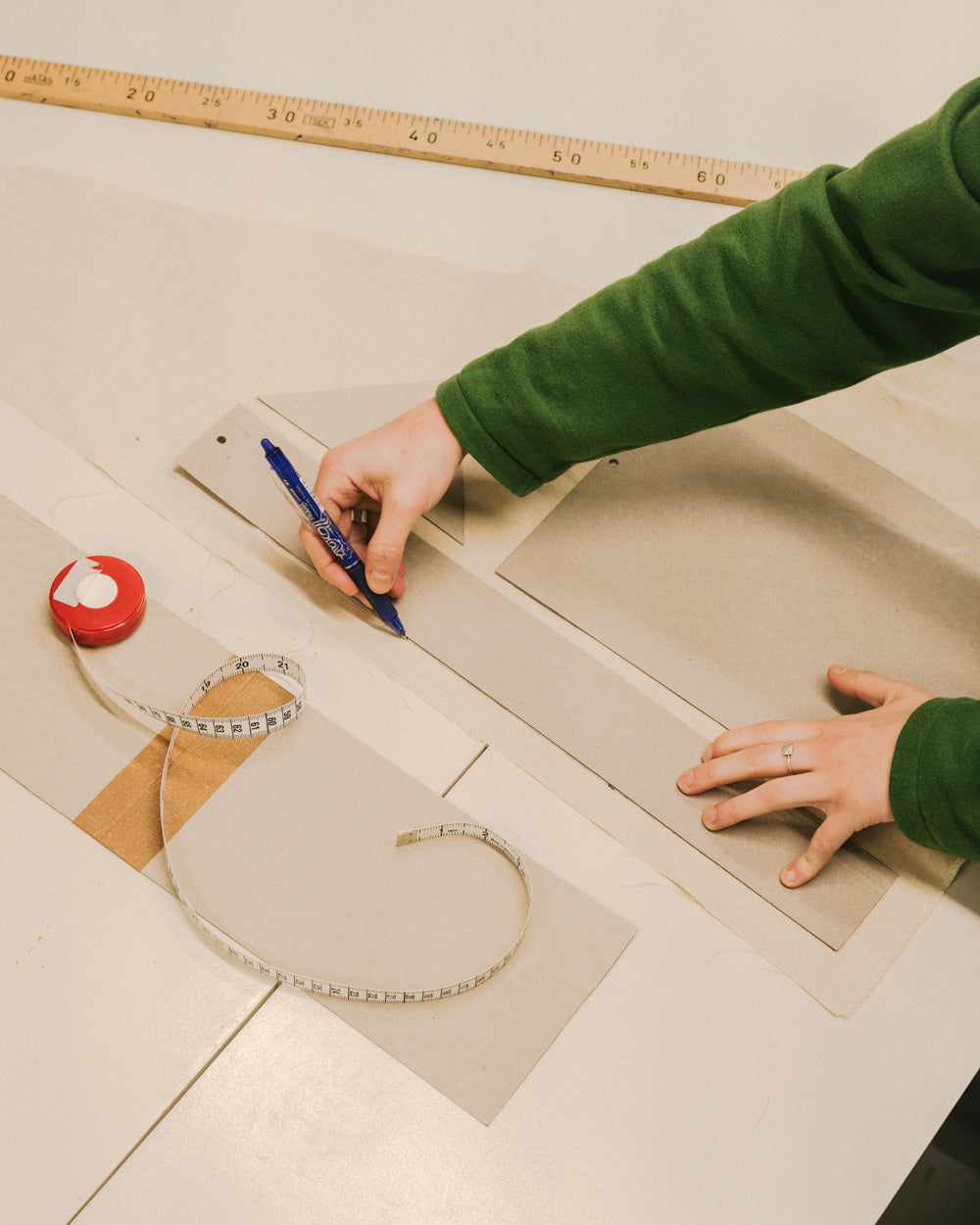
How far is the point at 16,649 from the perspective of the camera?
987mm

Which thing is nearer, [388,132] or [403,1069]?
Answer: [403,1069]

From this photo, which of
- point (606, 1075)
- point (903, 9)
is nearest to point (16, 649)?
point (606, 1075)

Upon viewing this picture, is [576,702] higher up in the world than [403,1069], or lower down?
higher up

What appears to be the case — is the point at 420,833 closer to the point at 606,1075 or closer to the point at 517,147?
the point at 606,1075

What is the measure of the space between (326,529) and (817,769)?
0.51 m

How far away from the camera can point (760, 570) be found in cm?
111

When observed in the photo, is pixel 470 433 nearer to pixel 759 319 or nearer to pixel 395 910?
pixel 759 319

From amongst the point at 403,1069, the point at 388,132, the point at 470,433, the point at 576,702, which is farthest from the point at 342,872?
the point at 388,132

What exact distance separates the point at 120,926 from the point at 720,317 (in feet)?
2.49

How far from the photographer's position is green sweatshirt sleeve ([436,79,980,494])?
32.6 inches

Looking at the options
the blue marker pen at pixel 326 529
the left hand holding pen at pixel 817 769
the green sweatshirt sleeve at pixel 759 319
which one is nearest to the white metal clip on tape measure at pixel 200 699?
the blue marker pen at pixel 326 529

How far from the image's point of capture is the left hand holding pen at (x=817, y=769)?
0.94 metres

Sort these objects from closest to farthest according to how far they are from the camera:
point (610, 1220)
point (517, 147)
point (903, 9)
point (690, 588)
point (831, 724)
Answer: point (610, 1220) < point (831, 724) < point (690, 588) < point (517, 147) < point (903, 9)

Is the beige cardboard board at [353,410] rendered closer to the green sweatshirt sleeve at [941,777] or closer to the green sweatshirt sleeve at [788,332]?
the green sweatshirt sleeve at [788,332]
